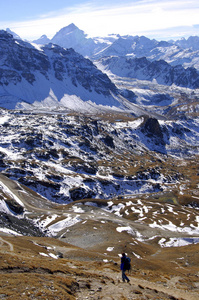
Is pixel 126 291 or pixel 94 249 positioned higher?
pixel 126 291

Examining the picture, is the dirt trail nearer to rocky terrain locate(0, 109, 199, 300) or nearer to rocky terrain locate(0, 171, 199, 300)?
rocky terrain locate(0, 171, 199, 300)

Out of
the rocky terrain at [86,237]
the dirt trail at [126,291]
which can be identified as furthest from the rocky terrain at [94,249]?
the rocky terrain at [86,237]

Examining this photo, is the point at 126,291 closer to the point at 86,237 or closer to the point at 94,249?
the point at 94,249

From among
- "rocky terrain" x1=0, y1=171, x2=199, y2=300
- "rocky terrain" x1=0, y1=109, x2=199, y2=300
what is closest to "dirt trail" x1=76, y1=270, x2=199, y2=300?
"rocky terrain" x1=0, y1=171, x2=199, y2=300

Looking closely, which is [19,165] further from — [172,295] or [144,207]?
[172,295]

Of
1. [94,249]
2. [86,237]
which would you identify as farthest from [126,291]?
[86,237]

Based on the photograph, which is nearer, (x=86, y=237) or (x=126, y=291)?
(x=126, y=291)

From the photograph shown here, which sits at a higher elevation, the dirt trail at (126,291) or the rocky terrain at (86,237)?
the dirt trail at (126,291)

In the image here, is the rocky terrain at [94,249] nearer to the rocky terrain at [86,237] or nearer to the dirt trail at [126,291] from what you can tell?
the dirt trail at [126,291]

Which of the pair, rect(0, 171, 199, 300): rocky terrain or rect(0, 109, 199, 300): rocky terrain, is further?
rect(0, 109, 199, 300): rocky terrain

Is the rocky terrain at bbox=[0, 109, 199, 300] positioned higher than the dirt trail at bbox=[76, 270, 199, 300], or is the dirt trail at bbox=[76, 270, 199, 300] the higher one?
the dirt trail at bbox=[76, 270, 199, 300]

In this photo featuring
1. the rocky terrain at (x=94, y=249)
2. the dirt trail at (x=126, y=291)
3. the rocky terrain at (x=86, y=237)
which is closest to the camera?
the dirt trail at (x=126, y=291)
